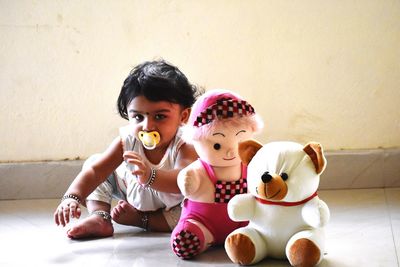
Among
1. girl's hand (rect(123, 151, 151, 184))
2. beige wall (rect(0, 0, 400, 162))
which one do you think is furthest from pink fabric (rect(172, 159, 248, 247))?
beige wall (rect(0, 0, 400, 162))

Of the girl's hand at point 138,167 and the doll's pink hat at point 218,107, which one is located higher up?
the doll's pink hat at point 218,107

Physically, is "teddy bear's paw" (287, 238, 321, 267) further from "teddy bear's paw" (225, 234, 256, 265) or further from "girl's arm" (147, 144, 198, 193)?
"girl's arm" (147, 144, 198, 193)

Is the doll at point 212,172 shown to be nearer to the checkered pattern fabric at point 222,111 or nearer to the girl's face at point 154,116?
the checkered pattern fabric at point 222,111

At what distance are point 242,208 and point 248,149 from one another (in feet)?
0.33

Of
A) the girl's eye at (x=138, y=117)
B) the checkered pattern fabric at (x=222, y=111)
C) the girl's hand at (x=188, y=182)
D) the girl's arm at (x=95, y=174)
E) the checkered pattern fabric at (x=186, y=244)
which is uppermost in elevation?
the checkered pattern fabric at (x=222, y=111)

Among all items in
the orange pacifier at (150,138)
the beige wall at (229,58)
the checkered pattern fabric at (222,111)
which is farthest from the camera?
the beige wall at (229,58)

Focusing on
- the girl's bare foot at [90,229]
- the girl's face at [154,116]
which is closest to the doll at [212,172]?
the girl's face at [154,116]

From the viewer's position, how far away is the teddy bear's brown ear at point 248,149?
3.55ft

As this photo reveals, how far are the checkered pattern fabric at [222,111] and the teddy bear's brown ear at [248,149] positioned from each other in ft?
0.19

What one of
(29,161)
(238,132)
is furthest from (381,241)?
(29,161)

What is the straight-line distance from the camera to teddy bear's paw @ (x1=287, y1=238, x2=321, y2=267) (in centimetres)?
100

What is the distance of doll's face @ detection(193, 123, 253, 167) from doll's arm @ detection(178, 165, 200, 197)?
39 mm

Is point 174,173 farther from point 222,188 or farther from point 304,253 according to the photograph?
point 304,253

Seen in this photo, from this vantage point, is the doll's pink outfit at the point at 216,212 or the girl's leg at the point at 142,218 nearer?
the doll's pink outfit at the point at 216,212
